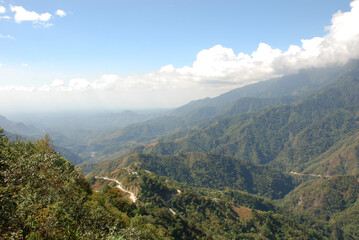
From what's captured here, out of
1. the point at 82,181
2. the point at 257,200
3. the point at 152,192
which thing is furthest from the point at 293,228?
the point at 82,181

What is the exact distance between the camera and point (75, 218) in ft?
76.5

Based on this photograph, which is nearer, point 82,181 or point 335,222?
point 82,181

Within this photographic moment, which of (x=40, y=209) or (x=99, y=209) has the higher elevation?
(x=40, y=209)

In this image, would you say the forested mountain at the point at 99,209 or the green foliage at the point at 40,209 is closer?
the green foliage at the point at 40,209

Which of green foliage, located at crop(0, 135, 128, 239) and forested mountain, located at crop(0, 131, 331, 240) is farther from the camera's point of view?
forested mountain, located at crop(0, 131, 331, 240)

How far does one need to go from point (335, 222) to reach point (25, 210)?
24899 cm

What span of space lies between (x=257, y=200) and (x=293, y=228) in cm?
5493

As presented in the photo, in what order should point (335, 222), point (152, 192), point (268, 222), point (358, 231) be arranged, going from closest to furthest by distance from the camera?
point (152, 192), point (268, 222), point (358, 231), point (335, 222)

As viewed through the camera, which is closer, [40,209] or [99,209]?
[40,209]

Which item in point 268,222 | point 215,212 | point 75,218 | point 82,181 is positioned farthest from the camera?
point 268,222

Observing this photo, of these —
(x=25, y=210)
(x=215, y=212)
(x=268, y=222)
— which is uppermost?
(x=25, y=210)

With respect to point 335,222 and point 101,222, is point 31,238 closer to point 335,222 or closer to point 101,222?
point 101,222

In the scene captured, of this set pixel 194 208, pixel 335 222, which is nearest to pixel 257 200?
pixel 335 222

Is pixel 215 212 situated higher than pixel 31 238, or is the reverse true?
pixel 31 238
